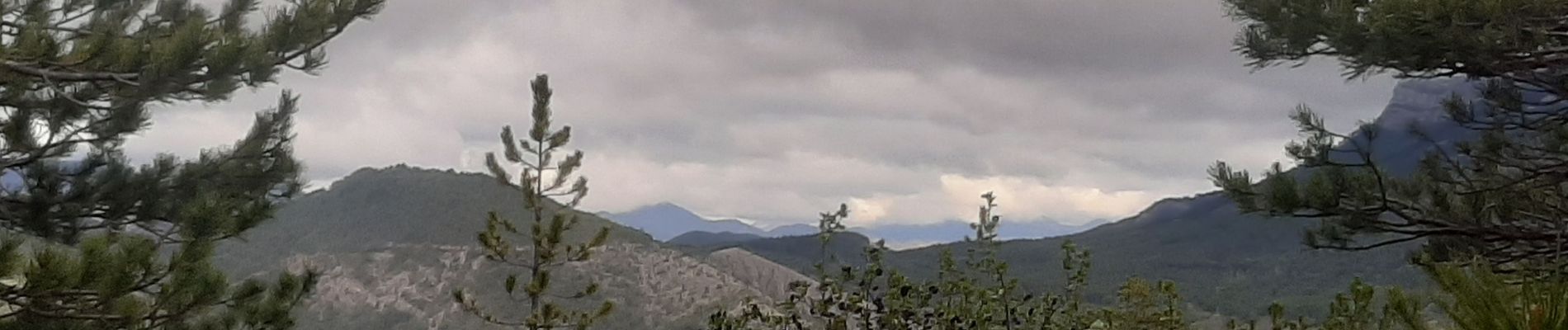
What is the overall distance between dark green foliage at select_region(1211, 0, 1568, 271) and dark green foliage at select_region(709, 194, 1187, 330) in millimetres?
1535

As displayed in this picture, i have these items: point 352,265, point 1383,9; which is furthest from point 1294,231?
point 352,265

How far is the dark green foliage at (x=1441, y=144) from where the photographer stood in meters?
4.00

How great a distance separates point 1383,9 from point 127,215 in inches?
228

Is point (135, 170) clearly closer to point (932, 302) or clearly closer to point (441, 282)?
point (932, 302)

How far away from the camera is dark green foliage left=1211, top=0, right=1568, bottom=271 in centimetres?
400

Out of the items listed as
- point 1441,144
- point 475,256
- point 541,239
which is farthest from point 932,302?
point 475,256

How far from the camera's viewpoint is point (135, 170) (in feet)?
19.5

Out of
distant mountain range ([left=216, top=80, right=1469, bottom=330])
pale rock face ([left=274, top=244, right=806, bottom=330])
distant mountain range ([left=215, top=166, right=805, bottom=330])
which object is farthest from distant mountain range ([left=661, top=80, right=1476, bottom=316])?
distant mountain range ([left=215, top=166, right=805, bottom=330])

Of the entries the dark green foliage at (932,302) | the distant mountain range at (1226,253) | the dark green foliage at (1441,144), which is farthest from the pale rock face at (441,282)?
the dark green foliage at (932,302)

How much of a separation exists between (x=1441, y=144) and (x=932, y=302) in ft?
10.1

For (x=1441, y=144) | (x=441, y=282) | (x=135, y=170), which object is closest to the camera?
(x=1441, y=144)

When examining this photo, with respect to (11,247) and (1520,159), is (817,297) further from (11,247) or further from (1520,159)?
(1520,159)

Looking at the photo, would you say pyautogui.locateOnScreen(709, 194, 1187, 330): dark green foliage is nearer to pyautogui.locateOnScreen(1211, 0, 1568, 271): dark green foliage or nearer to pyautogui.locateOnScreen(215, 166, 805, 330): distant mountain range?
pyautogui.locateOnScreen(1211, 0, 1568, 271): dark green foliage

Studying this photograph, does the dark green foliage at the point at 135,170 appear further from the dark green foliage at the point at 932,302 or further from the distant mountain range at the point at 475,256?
the distant mountain range at the point at 475,256
